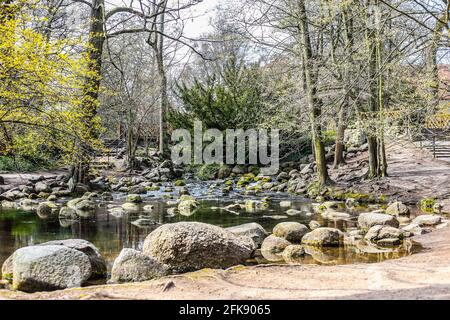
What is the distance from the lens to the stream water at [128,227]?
278 inches

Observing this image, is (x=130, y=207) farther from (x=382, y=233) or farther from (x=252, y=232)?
(x=382, y=233)

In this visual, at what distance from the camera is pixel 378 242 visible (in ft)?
25.7

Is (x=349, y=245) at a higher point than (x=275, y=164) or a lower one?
lower

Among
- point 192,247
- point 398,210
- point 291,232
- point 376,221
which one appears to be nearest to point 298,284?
point 192,247

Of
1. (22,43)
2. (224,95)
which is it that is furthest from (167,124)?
(22,43)

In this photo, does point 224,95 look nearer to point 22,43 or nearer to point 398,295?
point 22,43

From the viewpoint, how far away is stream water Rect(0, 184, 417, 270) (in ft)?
23.1

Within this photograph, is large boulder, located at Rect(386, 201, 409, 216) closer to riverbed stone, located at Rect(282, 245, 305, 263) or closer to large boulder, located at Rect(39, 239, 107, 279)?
riverbed stone, located at Rect(282, 245, 305, 263)

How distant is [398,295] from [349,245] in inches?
141

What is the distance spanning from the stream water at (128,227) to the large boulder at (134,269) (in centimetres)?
89

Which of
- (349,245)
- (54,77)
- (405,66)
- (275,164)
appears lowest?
(349,245)

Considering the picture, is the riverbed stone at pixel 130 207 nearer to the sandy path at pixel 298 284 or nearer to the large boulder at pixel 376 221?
the large boulder at pixel 376 221

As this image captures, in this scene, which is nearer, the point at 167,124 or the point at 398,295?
the point at 398,295

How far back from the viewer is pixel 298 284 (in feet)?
16.4
